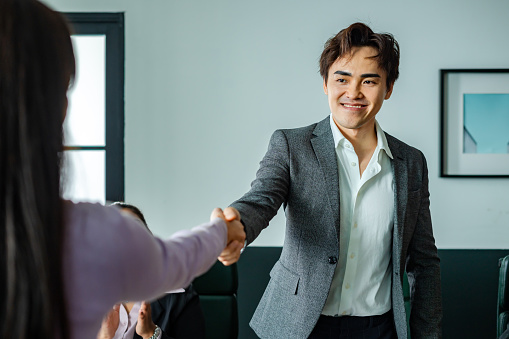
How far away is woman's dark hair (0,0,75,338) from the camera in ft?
1.93

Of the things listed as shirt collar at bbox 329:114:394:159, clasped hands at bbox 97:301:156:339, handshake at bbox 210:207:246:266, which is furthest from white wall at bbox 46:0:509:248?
handshake at bbox 210:207:246:266

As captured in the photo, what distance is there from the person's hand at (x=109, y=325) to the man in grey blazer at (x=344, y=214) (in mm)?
608

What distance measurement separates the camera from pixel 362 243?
54.1 inches

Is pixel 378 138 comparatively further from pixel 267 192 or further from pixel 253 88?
pixel 253 88

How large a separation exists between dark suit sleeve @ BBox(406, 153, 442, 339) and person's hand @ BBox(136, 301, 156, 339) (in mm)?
924

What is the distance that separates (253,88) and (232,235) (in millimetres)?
1685

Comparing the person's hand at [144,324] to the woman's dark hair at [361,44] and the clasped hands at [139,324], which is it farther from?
the woman's dark hair at [361,44]

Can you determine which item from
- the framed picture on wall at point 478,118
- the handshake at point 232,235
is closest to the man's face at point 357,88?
the handshake at point 232,235

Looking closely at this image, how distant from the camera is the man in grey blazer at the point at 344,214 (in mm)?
1341

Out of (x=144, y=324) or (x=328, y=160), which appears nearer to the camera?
(x=328, y=160)

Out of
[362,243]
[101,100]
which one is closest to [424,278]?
[362,243]

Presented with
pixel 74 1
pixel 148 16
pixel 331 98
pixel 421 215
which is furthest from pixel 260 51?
pixel 421 215

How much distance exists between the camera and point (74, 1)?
268cm

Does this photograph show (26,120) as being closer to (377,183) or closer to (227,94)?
(377,183)
